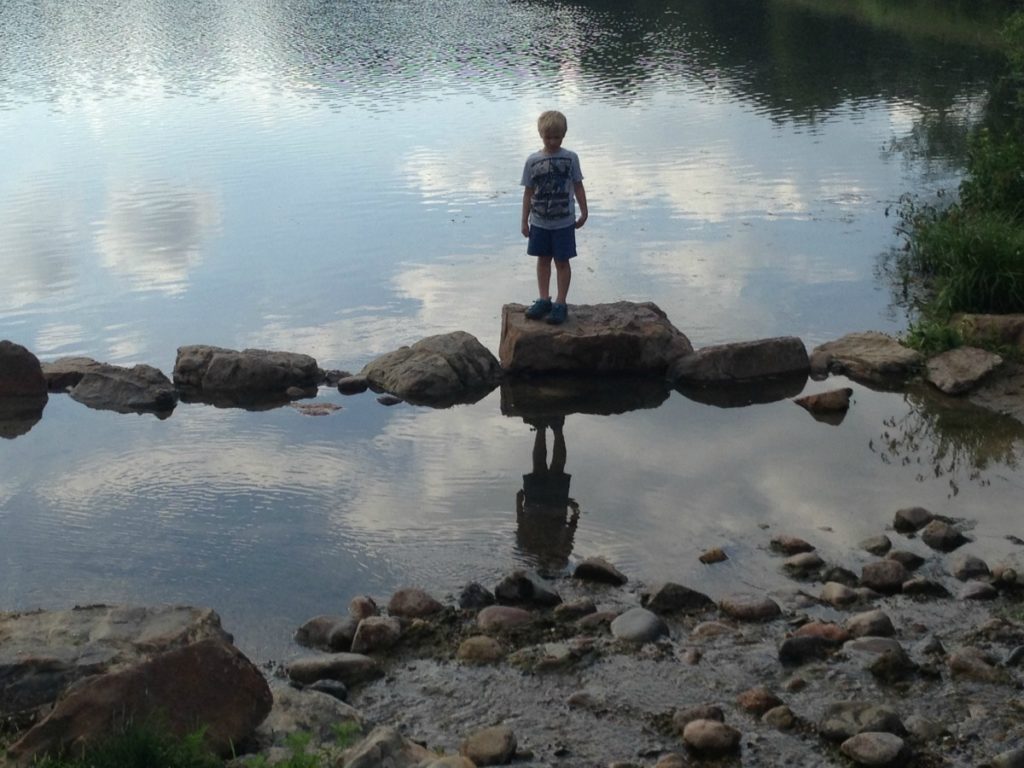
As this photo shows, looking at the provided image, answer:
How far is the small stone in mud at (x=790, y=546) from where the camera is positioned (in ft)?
26.3

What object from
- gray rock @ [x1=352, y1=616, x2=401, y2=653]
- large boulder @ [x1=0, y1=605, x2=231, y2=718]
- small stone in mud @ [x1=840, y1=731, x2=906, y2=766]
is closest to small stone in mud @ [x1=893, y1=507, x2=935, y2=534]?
small stone in mud @ [x1=840, y1=731, x2=906, y2=766]

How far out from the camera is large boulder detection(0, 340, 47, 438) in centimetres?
1102

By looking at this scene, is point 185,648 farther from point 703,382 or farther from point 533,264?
point 533,264

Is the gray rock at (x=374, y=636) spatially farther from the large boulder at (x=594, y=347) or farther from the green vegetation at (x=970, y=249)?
the green vegetation at (x=970, y=249)

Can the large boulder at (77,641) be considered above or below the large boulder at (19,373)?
above

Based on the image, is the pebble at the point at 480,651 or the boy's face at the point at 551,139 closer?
the pebble at the point at 480,651

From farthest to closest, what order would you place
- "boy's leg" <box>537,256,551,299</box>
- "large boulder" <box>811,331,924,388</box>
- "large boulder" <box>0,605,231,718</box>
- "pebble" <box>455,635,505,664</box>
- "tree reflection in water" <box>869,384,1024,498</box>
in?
1. "boy's leg" <box>537,256,551,299</box>
2. "large boulder" <box>811,331,924,388</box>
3. "tree reflection in water" <box>869,384,1024,498</box>
4. "pebble" <box>455,635,505,664</box>
5. "large boulder" <box>0,605,231,718</box>

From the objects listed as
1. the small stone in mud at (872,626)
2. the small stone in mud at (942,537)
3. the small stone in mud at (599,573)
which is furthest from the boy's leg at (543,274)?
the small stone in mud at (872,626)

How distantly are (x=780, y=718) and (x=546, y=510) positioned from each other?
2964 mm

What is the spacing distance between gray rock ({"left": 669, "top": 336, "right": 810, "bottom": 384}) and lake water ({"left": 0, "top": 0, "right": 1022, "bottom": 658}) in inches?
18.6

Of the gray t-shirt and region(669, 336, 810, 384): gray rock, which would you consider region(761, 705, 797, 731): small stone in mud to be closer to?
region(669, 336, 810, 384): gray rock

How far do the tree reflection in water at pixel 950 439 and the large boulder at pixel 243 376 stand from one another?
4.48 metres

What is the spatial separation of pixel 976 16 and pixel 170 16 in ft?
80.4

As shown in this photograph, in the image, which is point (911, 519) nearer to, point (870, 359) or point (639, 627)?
point (639, 627)
